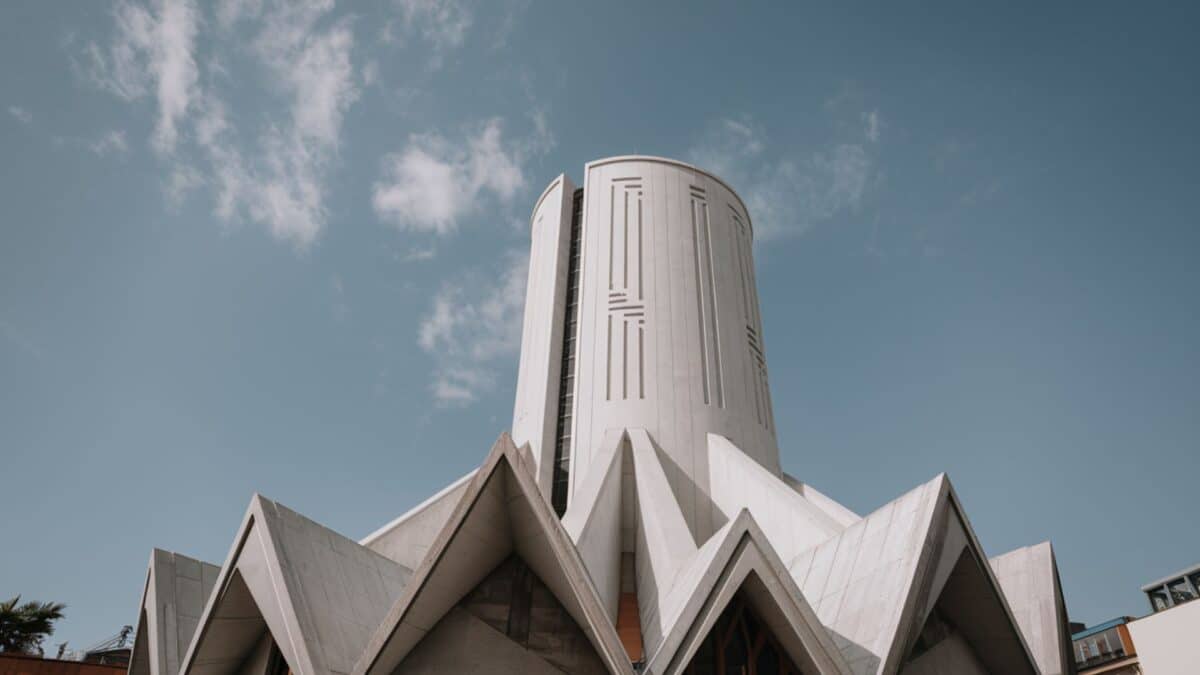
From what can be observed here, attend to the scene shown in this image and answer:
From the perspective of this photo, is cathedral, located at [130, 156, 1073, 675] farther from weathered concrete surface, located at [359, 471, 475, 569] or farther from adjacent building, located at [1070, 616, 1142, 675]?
adjacent building, located at [1070, 616, 1142, 675]

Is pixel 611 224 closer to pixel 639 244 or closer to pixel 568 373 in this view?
pixel 639 244

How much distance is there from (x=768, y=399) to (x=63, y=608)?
2846 centimetres

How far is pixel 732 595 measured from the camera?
11.4 metres

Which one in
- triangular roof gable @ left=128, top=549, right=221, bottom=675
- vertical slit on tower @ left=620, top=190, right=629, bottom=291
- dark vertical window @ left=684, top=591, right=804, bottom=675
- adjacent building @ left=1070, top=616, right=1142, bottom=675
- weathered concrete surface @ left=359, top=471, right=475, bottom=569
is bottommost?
dark vertical window @ left=684, top=591, right=804, bottom=675

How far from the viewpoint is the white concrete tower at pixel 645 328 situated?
67.4 feet

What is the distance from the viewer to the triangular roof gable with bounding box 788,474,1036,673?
1155 cm

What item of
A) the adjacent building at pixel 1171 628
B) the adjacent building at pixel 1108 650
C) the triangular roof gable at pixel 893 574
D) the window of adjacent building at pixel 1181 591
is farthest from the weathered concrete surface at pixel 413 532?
the window of adjacent building at pixel 1181 591

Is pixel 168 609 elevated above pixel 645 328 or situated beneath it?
situated beneath

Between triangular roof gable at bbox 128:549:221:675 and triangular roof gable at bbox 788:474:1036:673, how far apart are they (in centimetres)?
1304

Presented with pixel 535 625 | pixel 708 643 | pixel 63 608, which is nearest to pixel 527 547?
pixel 535 625

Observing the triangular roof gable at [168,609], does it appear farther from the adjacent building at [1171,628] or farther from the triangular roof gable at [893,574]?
the adjacent building at [1171,628]

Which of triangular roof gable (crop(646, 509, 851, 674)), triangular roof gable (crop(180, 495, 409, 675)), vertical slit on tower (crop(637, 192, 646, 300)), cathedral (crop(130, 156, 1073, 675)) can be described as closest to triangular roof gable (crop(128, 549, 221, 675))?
cathedral (crop(130, 156, 1073, 675))

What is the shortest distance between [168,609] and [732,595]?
12491mm

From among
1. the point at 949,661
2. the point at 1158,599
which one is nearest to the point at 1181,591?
the point at 1158,599
